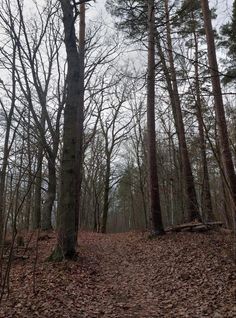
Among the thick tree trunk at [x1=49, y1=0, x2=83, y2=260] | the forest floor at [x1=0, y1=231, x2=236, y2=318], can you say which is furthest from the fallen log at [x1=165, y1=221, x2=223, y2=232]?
the thick tree trunk at [x1=49, y1=0, x2=83, y2=260]

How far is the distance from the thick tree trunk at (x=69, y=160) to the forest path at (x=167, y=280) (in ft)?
3.32

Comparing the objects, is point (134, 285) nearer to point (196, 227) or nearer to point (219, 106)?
point (196, 227)

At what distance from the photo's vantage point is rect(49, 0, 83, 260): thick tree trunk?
7754 millimetres

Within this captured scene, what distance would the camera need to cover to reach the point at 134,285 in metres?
6.56

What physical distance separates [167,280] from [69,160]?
359 cm

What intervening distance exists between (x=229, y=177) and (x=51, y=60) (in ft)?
37.4

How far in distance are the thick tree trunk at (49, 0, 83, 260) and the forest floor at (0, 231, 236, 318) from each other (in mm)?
518

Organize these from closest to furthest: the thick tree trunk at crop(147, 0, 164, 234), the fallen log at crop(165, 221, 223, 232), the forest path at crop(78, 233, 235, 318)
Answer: the forest path at crop(78, 233, 235, 318) < the fallen log at crop(165, 221, 223, 232) < the thick tree trunk at crop(147, 0, 164, 234)

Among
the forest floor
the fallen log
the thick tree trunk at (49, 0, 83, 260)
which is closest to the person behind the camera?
the forest floor

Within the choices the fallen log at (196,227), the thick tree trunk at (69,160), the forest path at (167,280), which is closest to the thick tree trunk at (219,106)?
the forest path at (167,280)

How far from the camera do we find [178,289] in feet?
19.7

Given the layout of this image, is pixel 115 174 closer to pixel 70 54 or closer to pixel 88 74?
pixel 88 74

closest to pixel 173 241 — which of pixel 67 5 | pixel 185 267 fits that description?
pixel 185 267

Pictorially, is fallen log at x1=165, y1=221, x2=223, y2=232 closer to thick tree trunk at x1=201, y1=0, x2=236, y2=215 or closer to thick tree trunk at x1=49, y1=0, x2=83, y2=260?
thick tree trunk at x1=201, y1=0, x2=236, y2=215
